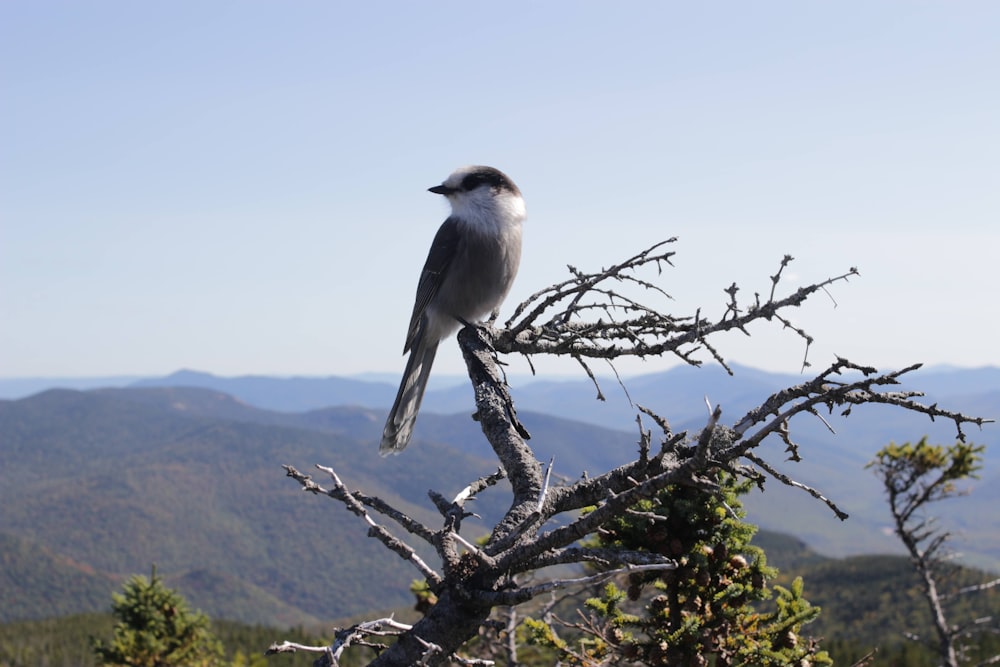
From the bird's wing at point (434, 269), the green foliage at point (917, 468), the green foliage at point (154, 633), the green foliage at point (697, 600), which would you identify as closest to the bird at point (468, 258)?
the bird's wing at point (434, 269)

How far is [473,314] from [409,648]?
16.0 ft

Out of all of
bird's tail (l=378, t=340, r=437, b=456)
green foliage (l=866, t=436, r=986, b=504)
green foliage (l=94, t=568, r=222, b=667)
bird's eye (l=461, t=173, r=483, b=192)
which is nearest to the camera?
bird's tail (l=378, t=340, r=437, b=456)

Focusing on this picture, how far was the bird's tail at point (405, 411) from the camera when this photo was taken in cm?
535

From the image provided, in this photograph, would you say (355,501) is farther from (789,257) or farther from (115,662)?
(115,662)

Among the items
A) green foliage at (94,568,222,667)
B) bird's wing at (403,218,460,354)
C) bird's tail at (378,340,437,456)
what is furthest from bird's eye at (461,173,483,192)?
green foliage at (94,568,222,667)

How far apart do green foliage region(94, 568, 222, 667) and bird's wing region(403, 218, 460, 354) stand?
1576cm

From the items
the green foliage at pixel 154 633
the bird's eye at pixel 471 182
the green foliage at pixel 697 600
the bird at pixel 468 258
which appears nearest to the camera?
the green foliage at pixel 697 600

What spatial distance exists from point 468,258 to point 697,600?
3482mm

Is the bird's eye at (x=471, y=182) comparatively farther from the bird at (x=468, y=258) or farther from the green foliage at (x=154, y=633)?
the green foliage at (x=154, y=633)

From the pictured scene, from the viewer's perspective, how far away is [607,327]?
4535 millimetres

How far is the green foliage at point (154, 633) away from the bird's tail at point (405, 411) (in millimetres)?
16212

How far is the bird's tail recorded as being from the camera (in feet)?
17.5

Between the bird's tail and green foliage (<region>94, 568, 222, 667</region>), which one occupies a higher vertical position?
the bird's tail

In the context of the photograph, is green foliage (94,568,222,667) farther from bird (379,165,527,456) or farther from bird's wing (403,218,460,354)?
bird (379,165,527,456)
